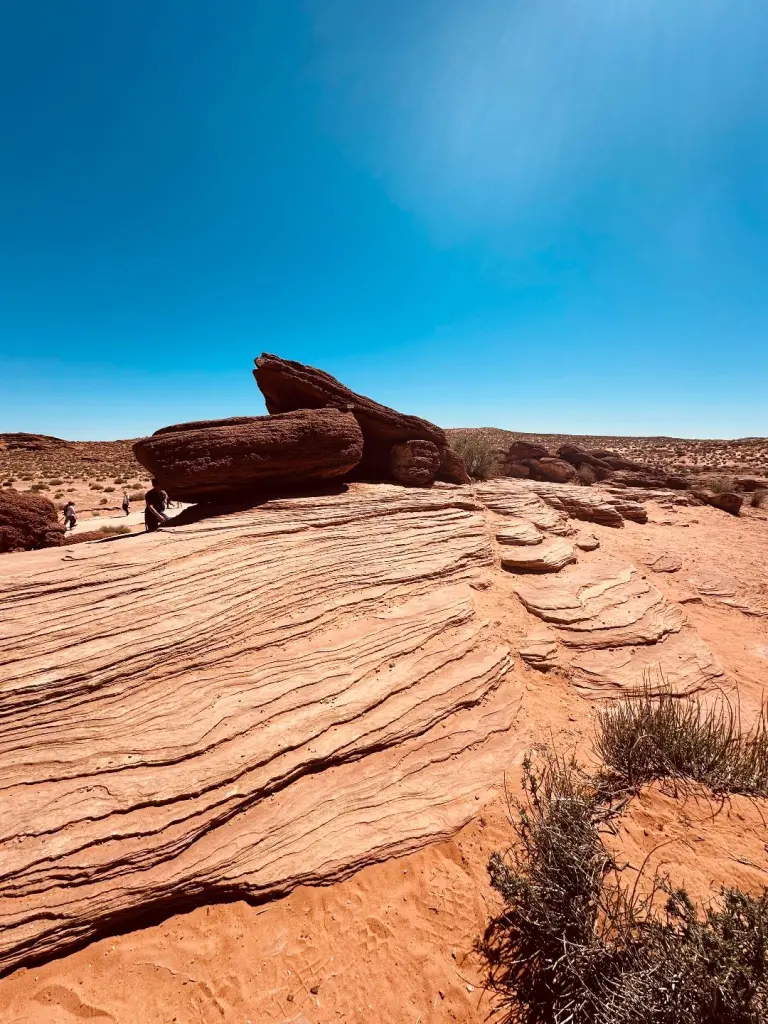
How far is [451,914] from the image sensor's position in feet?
12.4

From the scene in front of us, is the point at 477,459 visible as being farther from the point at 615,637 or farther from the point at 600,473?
the point at 615,637

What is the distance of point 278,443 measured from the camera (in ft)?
30.7

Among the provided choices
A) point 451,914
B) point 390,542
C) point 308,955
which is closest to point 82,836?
point 308,955

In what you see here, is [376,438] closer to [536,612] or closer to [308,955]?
[536,612]

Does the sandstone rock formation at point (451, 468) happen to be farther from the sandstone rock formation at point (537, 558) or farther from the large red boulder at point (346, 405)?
the sandstone rock formation at point (537, 558)

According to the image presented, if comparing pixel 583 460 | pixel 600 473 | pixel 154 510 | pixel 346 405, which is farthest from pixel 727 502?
pixel 154 510

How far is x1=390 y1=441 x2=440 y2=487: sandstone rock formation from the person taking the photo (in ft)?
42.8

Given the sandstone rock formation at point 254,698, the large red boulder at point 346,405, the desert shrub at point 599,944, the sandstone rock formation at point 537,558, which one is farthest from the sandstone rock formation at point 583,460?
the desert shrub at point 599,944

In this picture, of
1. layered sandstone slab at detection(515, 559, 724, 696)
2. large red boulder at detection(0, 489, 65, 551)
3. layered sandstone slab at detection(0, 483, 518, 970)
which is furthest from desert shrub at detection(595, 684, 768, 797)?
large red boulder at detection(0, 489, 65, 551)

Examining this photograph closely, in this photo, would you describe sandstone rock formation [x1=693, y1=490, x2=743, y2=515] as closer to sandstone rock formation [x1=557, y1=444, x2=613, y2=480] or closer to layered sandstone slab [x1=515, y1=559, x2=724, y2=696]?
sandstone rock formation [x1=557, y1=444, x2=613, y2=480]

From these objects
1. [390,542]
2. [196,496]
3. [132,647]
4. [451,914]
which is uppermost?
[196,496]

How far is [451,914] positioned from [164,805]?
2.98m

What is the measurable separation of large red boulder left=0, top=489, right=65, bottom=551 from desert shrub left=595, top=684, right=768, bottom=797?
1040 centimetres

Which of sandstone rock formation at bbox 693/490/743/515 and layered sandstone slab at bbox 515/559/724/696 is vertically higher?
sandstone rock formation at bbox 693/490/743/515
